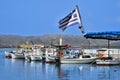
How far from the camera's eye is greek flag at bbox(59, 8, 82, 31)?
3248 inches

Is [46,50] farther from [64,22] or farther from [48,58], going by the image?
[64,22]

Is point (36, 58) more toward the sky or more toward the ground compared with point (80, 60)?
more toward the sky

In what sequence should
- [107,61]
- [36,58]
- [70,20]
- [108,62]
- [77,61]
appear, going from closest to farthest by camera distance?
[70,20] < [108,62] < [107,61] < [77,61] < [36,58]

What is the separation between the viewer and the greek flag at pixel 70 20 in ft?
271

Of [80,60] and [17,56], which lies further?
[17,56]

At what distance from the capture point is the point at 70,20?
3258 inches

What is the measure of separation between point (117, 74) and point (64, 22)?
12.9 m

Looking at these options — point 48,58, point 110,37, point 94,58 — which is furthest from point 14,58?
point 110,37

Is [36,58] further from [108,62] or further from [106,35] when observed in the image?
[106,35]

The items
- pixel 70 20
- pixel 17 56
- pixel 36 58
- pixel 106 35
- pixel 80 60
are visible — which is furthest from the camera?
pixel 17 56

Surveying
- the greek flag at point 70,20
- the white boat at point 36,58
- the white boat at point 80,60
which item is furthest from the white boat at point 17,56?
the greek flag at point 70,20

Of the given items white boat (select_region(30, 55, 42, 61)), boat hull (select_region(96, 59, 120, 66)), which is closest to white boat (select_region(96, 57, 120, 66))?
boat hull (select_region(96, 59, 120, 66))

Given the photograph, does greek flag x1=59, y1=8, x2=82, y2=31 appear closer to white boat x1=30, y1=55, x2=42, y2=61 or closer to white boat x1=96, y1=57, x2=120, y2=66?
white boat x1=96, y1=57, x2=120, y2=66

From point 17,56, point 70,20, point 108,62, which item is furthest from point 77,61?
point 17,56
